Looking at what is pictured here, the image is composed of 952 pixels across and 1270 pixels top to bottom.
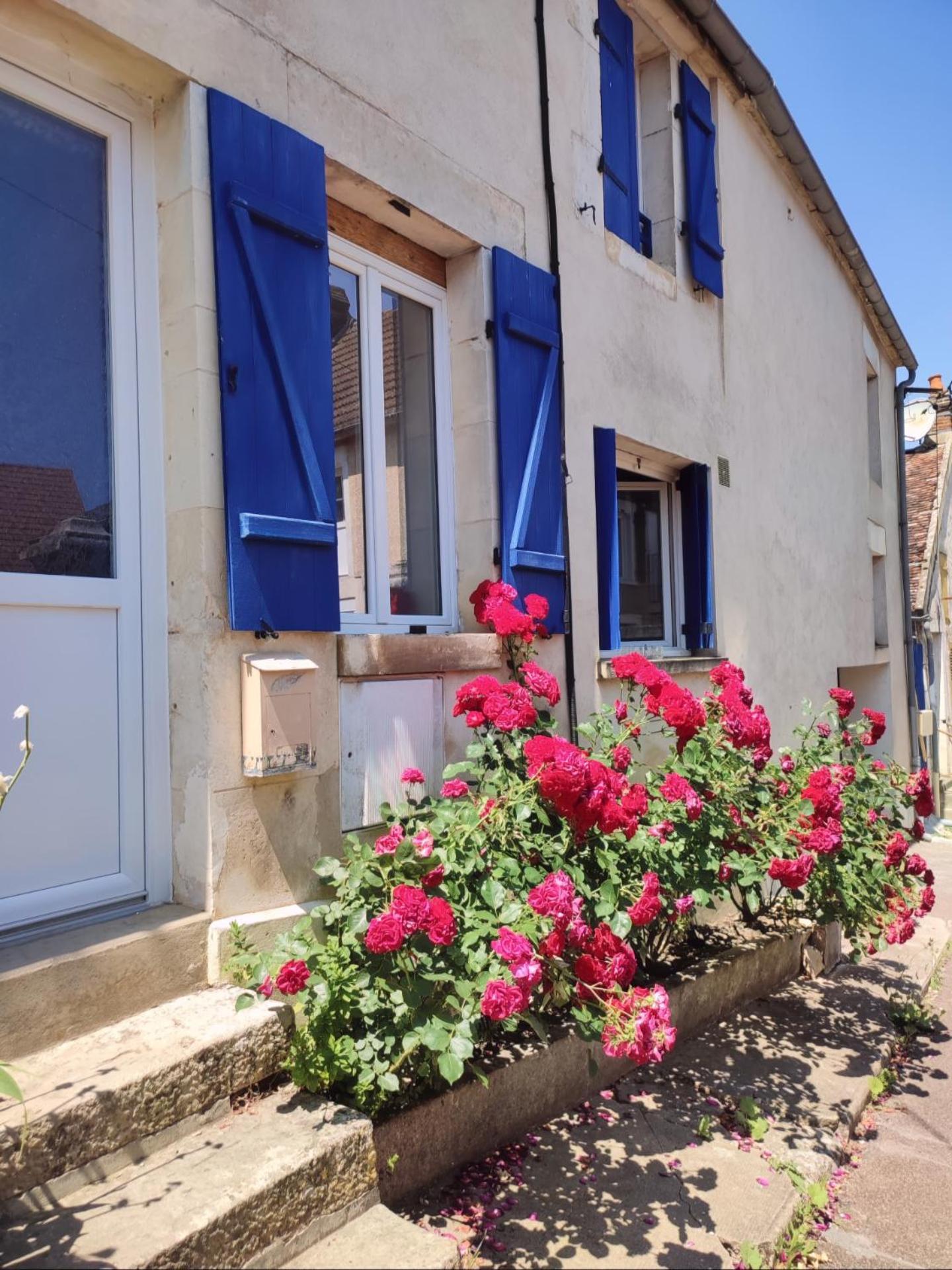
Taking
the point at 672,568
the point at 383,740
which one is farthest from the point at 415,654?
the point at 672,568

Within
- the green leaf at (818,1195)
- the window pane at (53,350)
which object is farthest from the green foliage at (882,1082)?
the window pane at (53,350)

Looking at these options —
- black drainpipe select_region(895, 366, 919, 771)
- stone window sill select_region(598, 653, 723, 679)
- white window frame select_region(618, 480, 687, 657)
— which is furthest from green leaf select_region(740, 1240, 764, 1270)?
black drainpipe select_region(895, 366, 919, 771)

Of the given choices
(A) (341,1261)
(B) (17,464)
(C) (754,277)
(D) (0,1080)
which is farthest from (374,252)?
(C) (754,277)

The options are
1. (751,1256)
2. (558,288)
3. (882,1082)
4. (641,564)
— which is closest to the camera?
(751,1256)

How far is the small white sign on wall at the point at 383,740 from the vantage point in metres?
3.13

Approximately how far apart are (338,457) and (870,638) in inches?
280

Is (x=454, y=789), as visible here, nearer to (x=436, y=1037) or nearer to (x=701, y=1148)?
(x=436, y=1037)

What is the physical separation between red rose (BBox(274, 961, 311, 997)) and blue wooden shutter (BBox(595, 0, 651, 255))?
416 centimetres

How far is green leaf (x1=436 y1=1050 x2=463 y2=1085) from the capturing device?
2016mm

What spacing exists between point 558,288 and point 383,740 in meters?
2.35

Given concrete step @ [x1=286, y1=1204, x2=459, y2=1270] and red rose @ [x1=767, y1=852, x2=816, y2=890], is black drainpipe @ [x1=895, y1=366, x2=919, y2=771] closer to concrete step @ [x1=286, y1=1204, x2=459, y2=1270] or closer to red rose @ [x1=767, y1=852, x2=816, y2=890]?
red rose @ [x1=767, y1=852, x2=816, y2=890]

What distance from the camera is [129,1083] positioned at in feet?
6.64

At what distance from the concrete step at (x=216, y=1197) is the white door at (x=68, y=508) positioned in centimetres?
74

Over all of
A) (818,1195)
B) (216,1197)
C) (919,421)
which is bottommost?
(818,1195)
